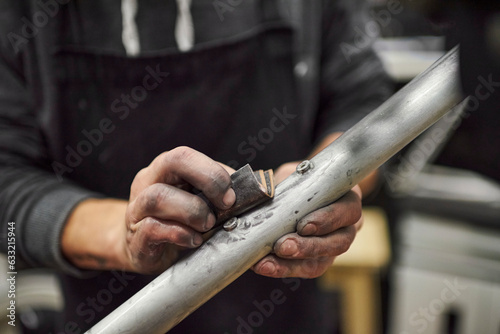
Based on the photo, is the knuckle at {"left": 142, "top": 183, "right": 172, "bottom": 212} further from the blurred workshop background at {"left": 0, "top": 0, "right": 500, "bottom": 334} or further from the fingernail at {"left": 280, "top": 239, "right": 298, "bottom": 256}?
the blurred workshop background at {"left": 0, "top": 0, "right": 500, "bottom": 334}

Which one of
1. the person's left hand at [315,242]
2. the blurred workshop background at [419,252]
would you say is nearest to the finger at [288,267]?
the person's left hand at [315,242]

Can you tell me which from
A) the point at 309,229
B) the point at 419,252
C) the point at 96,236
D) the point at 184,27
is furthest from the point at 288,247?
the point at 419,252

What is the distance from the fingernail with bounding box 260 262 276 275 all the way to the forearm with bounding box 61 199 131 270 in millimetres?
149

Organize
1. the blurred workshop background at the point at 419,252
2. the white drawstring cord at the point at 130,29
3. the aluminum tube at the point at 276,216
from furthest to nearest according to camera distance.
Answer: the blurred workshop background at the point at 419,252, the white drawstring cord at the point at 130,29, the aluminum tube at the point at 276,216

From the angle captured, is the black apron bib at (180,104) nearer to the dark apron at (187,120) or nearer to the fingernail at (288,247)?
the dark apron at (187,120)

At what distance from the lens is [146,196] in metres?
0.31

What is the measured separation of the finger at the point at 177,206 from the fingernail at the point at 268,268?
0.05m

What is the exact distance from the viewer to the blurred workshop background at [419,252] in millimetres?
929

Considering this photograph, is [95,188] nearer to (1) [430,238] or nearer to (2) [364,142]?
(2) [364,142]

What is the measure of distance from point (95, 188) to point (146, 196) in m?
0.29

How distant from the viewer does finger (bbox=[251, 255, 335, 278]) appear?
0.32 meters

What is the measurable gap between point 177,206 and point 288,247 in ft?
0.27

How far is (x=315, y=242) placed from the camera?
1.07ft

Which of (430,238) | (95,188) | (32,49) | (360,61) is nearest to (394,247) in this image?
(430,238)
